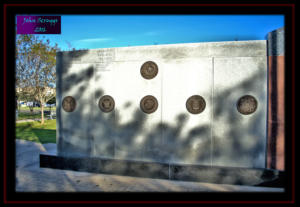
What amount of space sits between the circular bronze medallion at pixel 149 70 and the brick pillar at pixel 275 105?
3293 millimetres

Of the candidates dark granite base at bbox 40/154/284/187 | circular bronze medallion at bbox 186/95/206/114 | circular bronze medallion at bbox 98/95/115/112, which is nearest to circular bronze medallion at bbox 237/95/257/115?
circular bronze medallion at bbox 186/95/206/114

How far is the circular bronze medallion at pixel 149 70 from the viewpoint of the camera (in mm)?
5934

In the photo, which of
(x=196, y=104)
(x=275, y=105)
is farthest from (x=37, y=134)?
(x=275, y=105)

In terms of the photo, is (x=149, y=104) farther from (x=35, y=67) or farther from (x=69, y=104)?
(x=35, y=67)

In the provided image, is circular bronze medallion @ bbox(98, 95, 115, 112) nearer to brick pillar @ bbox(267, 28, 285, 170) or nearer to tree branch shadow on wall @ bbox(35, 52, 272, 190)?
tree branch shadow on wall @ bbox(35, 52, 272, 190)

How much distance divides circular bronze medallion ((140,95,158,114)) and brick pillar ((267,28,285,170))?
→ 3.31 metres

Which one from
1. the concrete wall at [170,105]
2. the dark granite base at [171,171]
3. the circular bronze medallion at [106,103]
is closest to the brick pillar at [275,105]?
the concrete wall at [170,105]

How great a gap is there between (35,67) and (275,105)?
2160 cm

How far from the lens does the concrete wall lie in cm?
542

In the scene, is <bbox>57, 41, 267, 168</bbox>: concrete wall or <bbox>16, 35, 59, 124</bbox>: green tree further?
<bbox>16, 35, 59, 124</bbox>: green tree

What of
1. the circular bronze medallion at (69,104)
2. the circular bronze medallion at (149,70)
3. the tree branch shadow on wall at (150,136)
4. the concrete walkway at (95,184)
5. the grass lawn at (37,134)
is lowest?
the grass lawn at (37,134)

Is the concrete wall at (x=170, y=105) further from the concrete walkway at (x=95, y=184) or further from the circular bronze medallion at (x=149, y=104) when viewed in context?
the concrete walkway at (x=95, y=184)

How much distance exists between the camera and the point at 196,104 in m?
5.64
